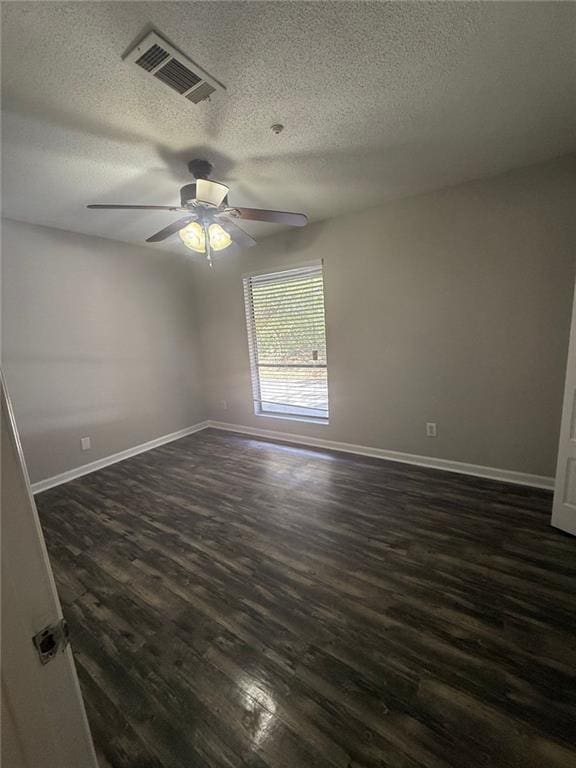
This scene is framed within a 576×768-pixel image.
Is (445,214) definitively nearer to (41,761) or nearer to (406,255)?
(406,255)

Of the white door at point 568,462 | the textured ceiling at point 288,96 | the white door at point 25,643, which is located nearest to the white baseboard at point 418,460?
the white door at point 568,462

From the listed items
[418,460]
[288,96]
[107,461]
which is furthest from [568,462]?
[107,461]

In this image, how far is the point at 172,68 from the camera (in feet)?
4.24

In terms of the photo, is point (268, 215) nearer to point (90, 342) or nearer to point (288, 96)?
point (288, 96)

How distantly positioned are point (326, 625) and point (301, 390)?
2628 millimetres

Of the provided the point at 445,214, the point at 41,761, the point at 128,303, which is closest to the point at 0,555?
the point at 41,761

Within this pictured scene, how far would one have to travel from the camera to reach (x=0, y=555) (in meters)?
0.48

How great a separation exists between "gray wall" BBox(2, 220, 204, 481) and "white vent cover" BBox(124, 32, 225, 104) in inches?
95.1

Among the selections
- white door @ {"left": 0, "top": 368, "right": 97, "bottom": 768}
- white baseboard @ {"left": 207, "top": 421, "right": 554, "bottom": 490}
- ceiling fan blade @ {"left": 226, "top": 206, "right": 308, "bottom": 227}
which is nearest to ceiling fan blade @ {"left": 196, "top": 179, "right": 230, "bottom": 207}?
ceiling fan blade @ {"left": 226, "top": 206, "right": 308, "bottom": 227}

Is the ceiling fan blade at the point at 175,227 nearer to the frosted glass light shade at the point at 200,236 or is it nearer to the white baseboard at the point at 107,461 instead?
the frosted glass light shade at the point at 200,236

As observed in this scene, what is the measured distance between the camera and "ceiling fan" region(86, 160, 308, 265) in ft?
6.06

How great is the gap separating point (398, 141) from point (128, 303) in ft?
10.5

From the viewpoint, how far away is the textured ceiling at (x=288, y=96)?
1132 mm

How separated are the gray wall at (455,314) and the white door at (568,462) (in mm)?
548
